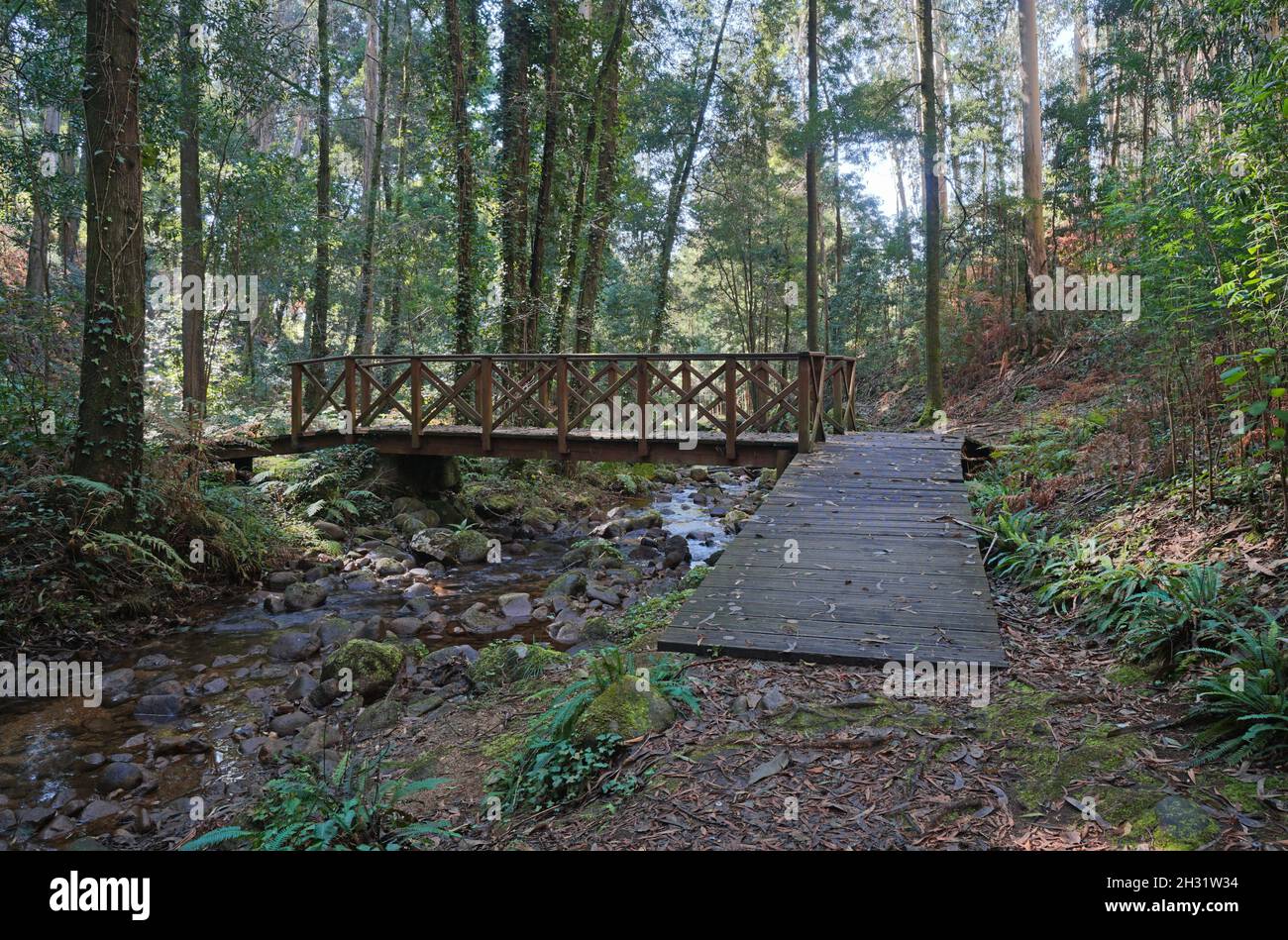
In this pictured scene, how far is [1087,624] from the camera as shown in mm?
3965

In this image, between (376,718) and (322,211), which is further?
(322,211)

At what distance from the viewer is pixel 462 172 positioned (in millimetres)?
11711

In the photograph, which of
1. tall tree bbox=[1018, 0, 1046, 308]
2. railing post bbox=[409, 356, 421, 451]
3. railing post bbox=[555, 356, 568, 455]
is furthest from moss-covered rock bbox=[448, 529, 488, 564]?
tall tree bbox=[1018, 0, 1046, 308]

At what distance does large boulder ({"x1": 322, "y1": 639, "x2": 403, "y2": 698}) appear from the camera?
5316 mm

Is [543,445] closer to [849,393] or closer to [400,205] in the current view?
[849,393]

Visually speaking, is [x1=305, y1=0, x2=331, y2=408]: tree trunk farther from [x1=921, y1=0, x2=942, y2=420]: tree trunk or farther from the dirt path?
the dirt path

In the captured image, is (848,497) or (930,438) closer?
(848,497)

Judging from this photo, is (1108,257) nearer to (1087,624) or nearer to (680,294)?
(1087,624)

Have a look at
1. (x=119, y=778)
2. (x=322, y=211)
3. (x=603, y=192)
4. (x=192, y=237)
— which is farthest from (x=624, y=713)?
(x=322, y=211)

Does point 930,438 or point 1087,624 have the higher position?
point 930,438

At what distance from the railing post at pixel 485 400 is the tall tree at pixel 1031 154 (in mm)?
11356

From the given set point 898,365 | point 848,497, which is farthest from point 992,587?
point 898,365

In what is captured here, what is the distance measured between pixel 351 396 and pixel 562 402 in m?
3.48

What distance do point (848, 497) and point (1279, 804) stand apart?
4.48 metres
